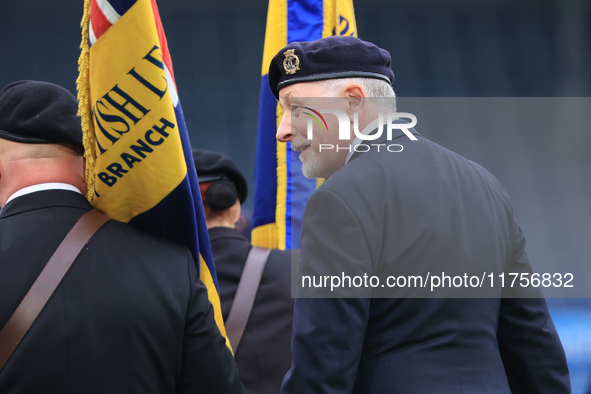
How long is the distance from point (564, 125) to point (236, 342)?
3.30 meters

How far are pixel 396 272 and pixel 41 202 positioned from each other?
2.10ft

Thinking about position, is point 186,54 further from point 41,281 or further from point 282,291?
point 41,281

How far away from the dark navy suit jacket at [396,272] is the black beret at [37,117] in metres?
0.48

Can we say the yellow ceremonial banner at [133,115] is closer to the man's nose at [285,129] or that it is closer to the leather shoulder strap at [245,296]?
the man's nose at [285,129]

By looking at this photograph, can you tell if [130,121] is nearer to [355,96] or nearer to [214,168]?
[355,96]

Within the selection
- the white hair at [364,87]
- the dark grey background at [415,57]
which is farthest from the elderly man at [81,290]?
the dark grey background at [415,57]

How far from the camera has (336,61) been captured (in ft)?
3.54

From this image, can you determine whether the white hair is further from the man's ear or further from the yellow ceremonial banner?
the yellow ceremonial banner

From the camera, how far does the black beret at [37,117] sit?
98 centimetres

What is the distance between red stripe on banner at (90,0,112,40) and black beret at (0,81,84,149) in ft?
0.49

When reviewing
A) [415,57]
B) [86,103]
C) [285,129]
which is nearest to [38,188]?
[86,103]

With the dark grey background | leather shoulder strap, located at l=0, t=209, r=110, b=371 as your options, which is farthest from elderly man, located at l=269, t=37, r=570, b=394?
the dark grey background

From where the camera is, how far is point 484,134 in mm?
3957

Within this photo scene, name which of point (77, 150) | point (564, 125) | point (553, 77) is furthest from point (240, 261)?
point (553, 77)
